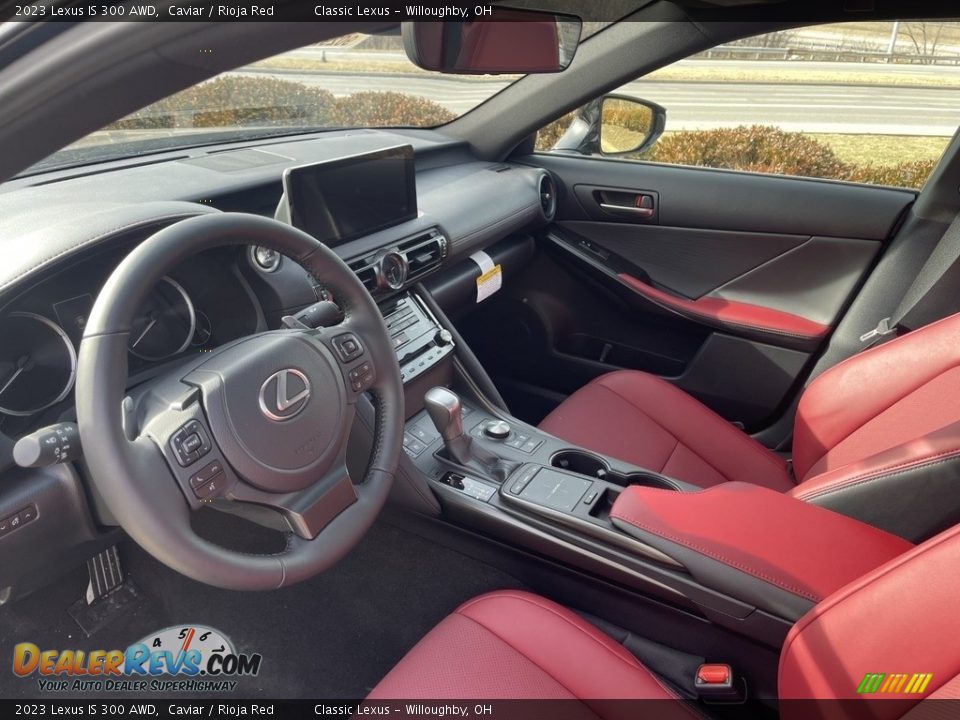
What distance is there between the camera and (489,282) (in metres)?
2.43

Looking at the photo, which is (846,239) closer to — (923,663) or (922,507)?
(922,507)

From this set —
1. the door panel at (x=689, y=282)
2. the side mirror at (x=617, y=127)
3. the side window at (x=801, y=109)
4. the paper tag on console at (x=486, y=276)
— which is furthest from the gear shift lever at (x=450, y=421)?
the side mirror at (x=617, y=127)

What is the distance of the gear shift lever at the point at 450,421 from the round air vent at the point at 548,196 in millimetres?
1121

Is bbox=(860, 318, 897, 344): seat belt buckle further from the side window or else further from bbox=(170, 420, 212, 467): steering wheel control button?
bbox=(170, 420, 212, 467): steering wheel control button

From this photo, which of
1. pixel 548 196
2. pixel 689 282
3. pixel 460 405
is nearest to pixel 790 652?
pixel 460 405

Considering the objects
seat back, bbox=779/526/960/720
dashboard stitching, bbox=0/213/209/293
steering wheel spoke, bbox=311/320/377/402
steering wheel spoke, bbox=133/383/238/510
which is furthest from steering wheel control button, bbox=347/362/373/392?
seat back, bbox=779/526/960/720

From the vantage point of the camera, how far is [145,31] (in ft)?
2.52

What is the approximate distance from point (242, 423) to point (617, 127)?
2.01m

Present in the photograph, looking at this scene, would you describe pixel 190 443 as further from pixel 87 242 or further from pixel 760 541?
pixel 760 541

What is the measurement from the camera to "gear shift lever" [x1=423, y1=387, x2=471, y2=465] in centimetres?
168

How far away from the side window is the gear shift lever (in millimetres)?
1305

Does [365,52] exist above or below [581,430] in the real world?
above

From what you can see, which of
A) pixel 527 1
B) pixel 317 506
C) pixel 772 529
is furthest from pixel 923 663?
pixel 527 1

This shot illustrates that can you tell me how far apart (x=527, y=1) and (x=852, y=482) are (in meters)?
1.09
